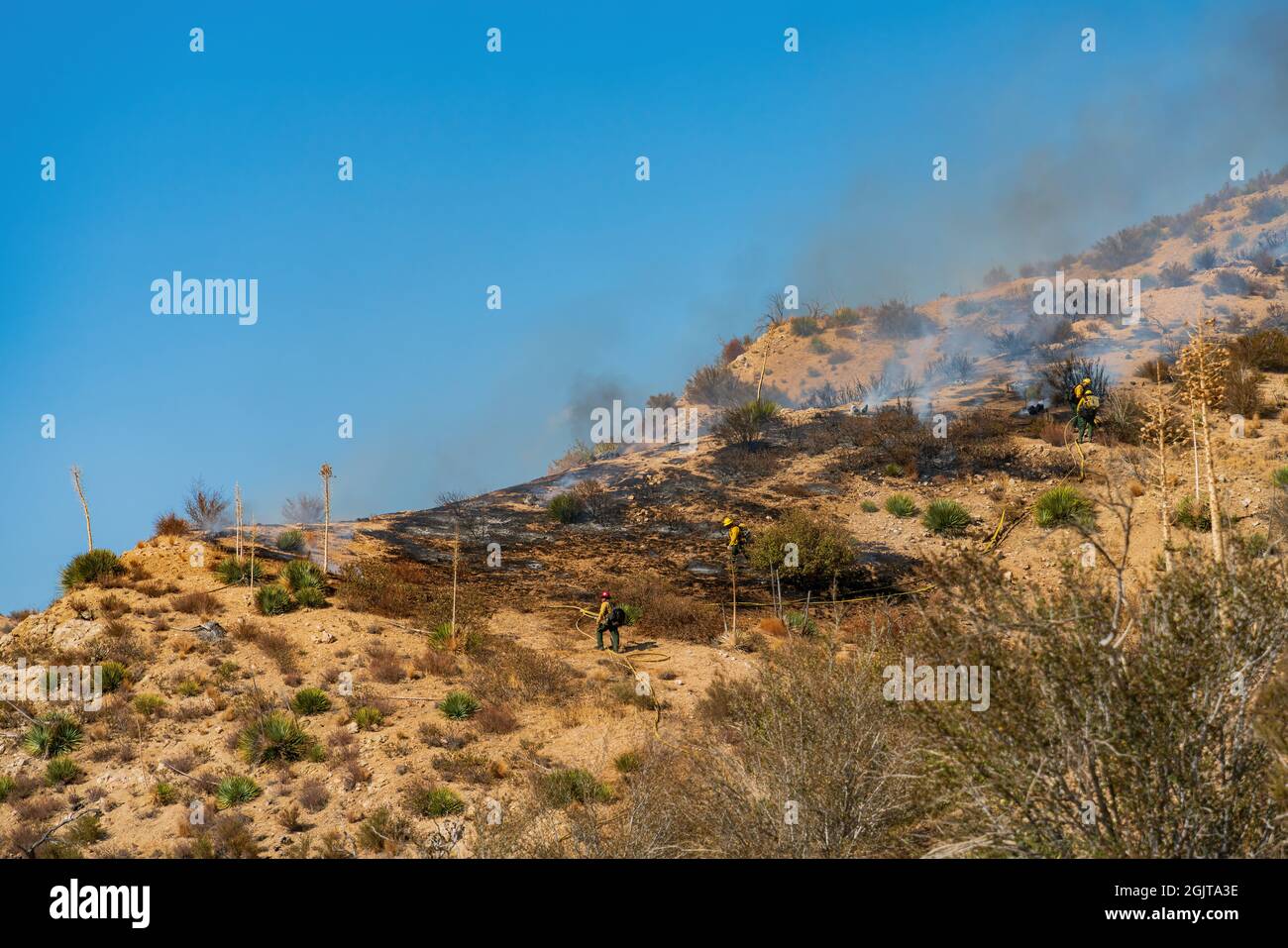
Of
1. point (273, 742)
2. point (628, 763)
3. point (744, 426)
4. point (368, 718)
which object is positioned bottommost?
point (628, 763)

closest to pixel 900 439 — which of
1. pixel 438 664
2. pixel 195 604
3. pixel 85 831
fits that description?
pixel 438 664

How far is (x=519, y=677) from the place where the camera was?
71.4 ft

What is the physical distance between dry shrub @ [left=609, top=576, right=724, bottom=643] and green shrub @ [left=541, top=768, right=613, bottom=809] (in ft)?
23.5

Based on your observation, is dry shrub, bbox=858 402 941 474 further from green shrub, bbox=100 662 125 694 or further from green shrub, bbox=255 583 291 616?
green shrub, bbox=100 662 125 694

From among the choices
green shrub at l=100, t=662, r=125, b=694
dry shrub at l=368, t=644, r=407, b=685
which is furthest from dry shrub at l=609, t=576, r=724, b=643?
green shrub at l=100, t=662, r=125, b=694

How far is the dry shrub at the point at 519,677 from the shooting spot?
21156 mm

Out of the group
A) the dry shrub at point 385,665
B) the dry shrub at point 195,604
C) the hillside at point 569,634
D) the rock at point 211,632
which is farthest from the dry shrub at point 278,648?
→ the dry shrub at point 195,604

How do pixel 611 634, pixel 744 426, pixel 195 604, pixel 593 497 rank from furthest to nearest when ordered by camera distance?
1. pixel 744 426
2. pixel 593 497
3. pixel 195 604
4. pixel 611 634

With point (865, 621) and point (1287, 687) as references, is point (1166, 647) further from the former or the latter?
point (865, 621)

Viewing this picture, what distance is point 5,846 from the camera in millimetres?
16672

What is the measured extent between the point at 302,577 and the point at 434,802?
10.1 meters

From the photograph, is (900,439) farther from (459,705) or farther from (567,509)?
(459,705)

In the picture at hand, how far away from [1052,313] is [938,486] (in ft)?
78.0

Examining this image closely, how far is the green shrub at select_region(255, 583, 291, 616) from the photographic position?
24469 mm
